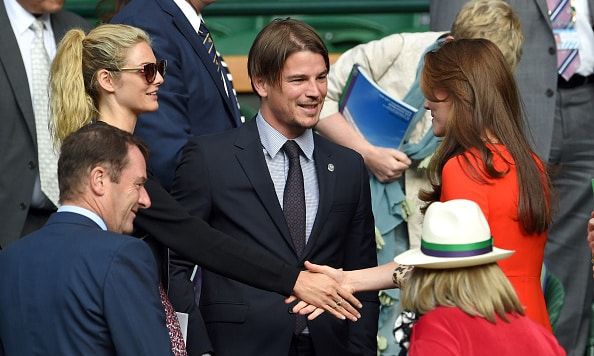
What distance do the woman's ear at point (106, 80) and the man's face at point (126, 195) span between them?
2.65 feet

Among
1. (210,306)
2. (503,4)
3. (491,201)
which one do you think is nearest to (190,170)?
(210,306)

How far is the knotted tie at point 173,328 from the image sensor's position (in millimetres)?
5027

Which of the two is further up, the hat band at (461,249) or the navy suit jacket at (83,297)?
the hat band at (461,249)

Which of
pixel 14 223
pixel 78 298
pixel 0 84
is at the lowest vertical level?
pixel 14 223

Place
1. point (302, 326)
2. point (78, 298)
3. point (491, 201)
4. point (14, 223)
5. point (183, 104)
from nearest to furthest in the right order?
point (78, 298), point (491, 201), point (302, 326), point (183, 104), point (14, 223)

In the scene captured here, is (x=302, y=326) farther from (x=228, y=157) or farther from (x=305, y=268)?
(x=228, y=157)

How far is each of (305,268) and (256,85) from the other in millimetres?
780

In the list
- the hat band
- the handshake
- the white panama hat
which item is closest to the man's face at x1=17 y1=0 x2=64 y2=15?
the handshake

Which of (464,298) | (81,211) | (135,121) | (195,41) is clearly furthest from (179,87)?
(464,298)

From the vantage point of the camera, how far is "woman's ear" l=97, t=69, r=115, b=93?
5.68 meters

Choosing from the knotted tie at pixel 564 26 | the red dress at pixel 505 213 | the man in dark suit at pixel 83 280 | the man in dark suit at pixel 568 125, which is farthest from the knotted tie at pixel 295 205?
the knotted tie at pixel 564 26

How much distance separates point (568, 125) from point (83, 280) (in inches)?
146

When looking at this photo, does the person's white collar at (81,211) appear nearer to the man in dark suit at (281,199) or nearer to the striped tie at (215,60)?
the man in dark suit at (281,199)

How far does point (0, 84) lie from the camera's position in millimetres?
6910
